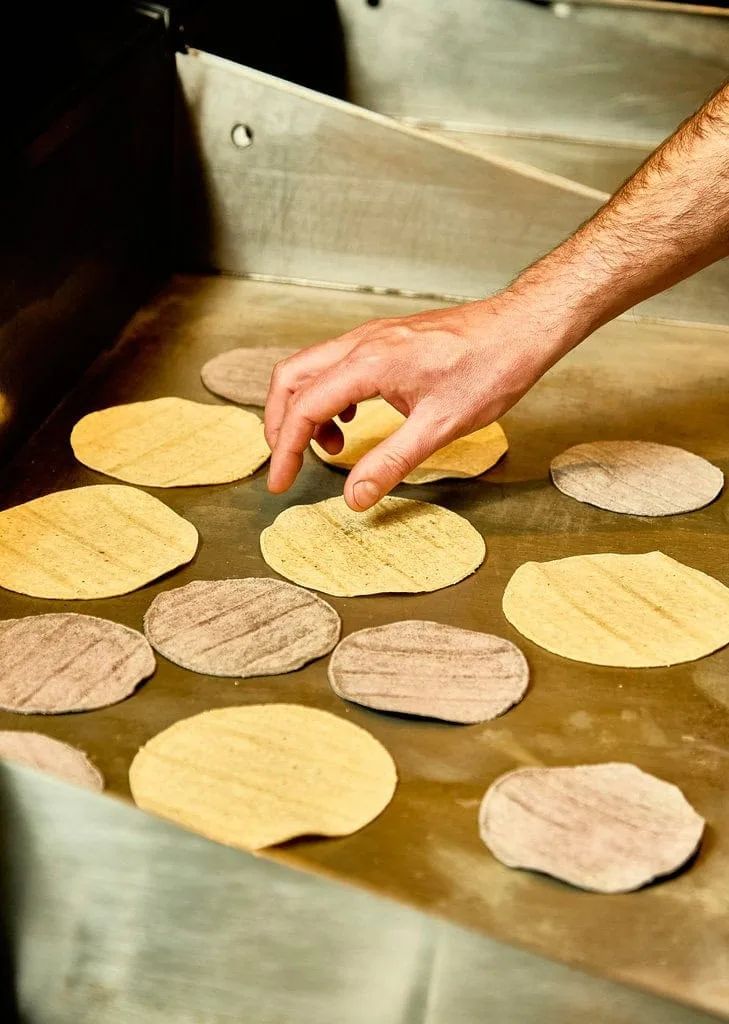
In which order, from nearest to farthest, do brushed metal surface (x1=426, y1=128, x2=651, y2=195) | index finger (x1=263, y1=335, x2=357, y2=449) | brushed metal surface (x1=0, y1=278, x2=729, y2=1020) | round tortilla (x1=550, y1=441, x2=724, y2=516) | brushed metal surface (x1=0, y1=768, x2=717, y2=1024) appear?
brushed metal surface (x1=0, y1=768, x2=717, y2=1024)
brushed metal surface (x1=0, y1=278, x2=729, y2=1020)
index finger (x1=263, y1=335, x2=357, y2=449)
round tortilla (x1=550, y1=441, x2=724, y2=516)
brushed metal surface (x1=426, y1=128, x2=651, y2=195)

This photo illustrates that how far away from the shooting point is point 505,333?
152cm

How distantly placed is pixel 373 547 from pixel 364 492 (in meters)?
0.11

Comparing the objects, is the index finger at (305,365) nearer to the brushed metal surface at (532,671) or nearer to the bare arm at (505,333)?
the bare arm at (505,333)

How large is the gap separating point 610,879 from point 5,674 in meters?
0.70

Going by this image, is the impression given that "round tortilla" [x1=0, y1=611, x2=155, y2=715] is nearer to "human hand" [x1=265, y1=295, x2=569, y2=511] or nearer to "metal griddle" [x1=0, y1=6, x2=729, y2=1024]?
"metal griddle" [x1=0, y1=6, x2=729, y2=1024]

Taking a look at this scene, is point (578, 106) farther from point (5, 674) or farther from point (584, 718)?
point (5, 674)

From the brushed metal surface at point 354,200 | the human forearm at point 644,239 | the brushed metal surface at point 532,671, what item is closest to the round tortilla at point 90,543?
the brushed metal surface at point 532,671

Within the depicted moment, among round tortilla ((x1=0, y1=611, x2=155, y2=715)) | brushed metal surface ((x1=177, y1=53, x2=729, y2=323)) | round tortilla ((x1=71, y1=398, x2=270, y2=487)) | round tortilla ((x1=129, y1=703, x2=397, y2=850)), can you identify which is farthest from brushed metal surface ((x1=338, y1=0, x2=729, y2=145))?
round tortilla ((x1=129, y1=703, x2=397, y2=850))

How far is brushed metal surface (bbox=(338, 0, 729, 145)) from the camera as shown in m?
2.67

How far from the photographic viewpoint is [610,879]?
108 cm

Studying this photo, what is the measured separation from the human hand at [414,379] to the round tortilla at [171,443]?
185mm

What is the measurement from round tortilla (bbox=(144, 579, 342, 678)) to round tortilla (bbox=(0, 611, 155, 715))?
0.13 feet

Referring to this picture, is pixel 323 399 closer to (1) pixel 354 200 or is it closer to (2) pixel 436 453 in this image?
(2) pixel 436 453

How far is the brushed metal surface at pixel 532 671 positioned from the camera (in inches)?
41.5
